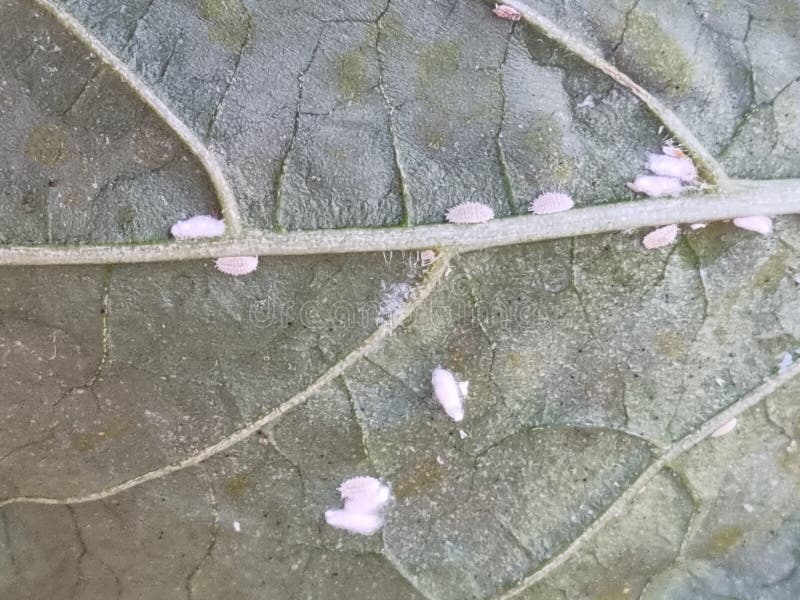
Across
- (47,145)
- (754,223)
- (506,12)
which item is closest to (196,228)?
(47,145)

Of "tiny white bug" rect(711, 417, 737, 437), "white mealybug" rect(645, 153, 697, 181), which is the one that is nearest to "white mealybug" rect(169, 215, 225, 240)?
"white mealybug" rect(645, 153, 697, 181)

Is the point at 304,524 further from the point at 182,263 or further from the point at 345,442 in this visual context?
the point at 182,263

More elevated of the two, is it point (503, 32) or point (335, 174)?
point (503, 32)

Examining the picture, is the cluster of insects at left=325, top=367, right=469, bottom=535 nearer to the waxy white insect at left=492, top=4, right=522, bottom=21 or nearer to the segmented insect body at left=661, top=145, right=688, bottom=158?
the segmented insect body at left=661, top=145, right=688, bottom=158

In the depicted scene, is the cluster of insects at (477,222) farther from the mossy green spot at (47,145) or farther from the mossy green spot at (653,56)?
the mossy green spot at (47,145)

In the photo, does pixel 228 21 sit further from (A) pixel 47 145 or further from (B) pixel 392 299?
(B) pixel 392 299

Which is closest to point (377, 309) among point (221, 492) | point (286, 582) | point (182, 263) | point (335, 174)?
point (335, 174)
